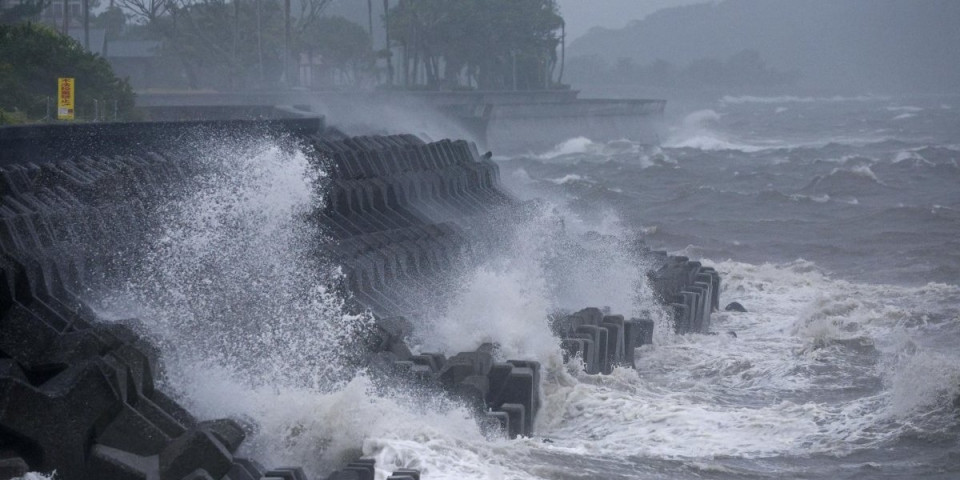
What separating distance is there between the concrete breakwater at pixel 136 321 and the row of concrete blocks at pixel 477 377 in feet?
0.05

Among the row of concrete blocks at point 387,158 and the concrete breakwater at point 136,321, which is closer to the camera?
the concrete breakwater at point 136,321

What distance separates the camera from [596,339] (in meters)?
12.2

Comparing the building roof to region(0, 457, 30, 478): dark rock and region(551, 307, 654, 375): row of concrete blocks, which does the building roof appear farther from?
region(0, 457, 30, 478): dark rock

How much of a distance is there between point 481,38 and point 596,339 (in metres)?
57.7

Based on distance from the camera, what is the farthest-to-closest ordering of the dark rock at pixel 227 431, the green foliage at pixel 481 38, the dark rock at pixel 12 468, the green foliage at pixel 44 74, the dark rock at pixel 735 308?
the green foliage at pixel 481 38 → the green foliage at pixel 44 74 → the dark rock at pixel 735 308 → the dark rock at pixel 227 431 → the dark rock at pixel 12 468

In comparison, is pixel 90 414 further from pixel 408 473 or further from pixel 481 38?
pixel 481 38

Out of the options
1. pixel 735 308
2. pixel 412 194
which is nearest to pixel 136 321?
pixel 412 194

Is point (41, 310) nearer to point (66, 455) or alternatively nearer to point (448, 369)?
point (66, 455)

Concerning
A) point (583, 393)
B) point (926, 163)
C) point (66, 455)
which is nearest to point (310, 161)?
point (583, 393)

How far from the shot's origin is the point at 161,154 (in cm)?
1281

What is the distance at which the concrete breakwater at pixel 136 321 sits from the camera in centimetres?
690

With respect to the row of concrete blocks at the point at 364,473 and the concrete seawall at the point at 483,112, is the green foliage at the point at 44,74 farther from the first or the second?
the row of concrete blocks at the point at 364,473

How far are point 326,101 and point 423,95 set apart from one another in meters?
11.3

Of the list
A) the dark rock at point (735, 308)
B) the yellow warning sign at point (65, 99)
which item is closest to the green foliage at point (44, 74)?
the yellow warning sign at point (65, 99)
